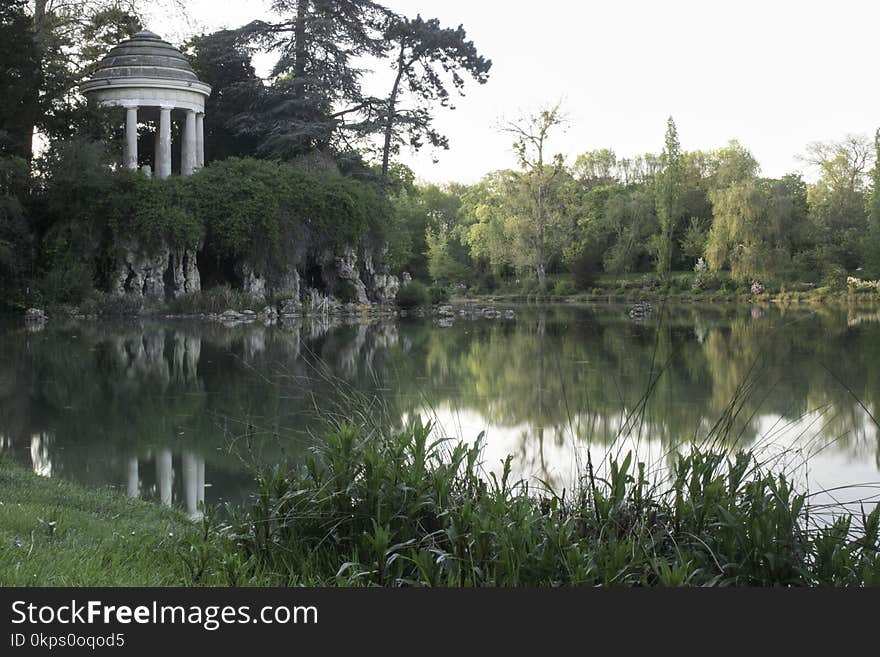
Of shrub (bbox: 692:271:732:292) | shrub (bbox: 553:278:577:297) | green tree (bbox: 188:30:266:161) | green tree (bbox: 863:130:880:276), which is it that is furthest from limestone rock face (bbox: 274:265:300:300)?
green tree (bbox: 863:130:880:276)

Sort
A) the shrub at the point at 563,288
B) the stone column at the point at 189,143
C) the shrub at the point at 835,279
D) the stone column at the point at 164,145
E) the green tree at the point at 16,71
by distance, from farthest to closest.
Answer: the shrub at the point at 563,288
the shrub at the point at 835,279
the stone column at the point at 189,143
the stone column at the point at 164,145
the green tree at the point at 16,71

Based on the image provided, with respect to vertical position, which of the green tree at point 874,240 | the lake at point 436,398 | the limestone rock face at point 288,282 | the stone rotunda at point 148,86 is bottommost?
the lake at point 436,398

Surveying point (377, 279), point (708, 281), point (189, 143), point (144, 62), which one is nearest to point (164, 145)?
point (189, 143)

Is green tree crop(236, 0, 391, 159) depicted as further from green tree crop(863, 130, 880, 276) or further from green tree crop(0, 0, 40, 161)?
green tree crop(863, 130, 880, 276)

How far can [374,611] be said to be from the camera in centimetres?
276

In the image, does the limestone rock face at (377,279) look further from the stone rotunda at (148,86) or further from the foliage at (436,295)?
the stone rotunda at (148,86)

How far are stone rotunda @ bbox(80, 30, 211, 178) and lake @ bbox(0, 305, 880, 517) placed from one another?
10.5m

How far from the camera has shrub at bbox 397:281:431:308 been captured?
3112 cm

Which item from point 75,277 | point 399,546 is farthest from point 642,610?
point 75,277

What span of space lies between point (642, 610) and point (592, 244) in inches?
1873

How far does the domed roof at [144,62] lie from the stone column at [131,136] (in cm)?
108

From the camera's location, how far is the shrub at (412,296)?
3112cm

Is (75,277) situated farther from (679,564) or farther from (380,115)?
(679,564)

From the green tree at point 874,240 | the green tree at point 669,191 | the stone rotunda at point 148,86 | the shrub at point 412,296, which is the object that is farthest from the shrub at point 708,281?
the stone rotunda at point 148,86
